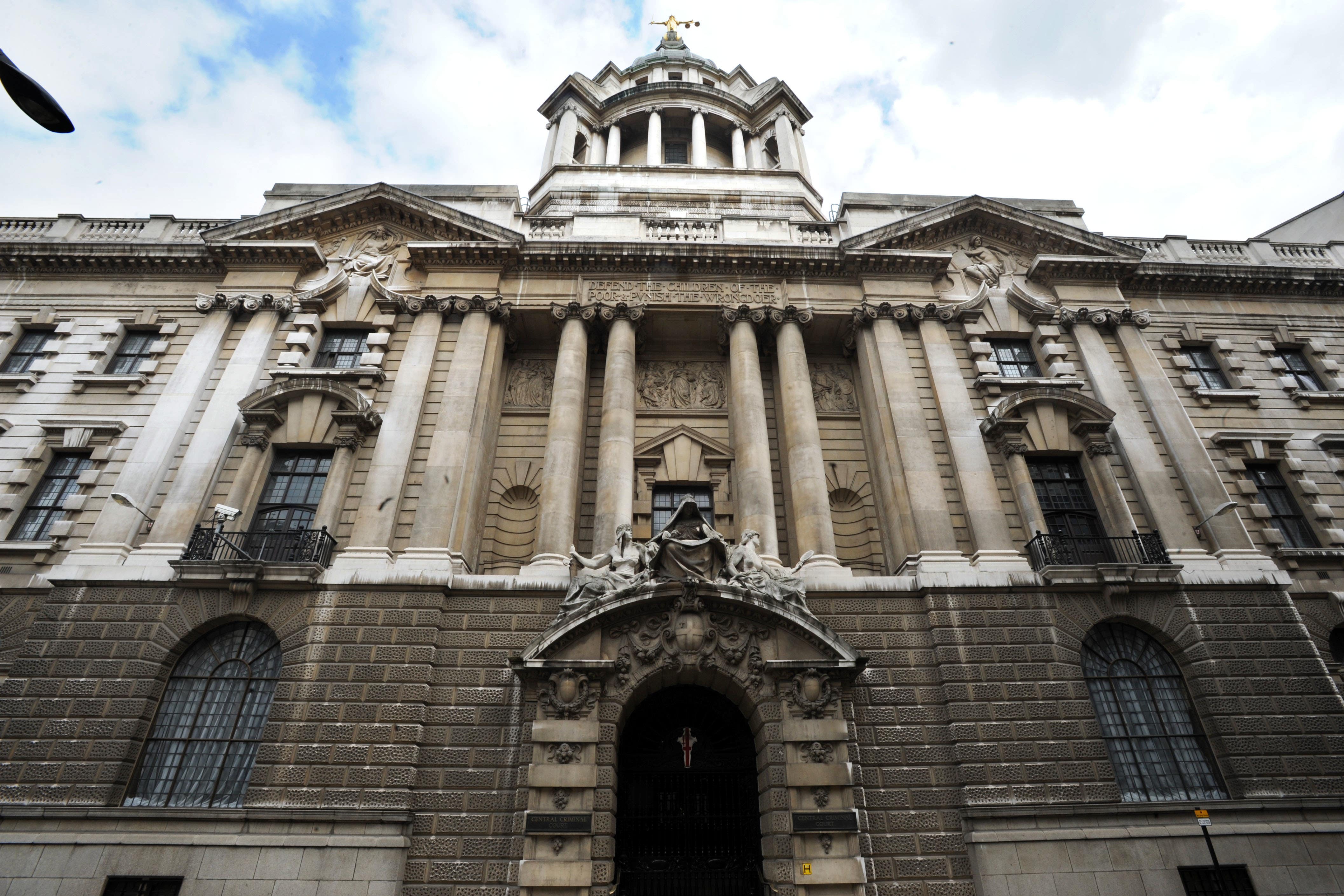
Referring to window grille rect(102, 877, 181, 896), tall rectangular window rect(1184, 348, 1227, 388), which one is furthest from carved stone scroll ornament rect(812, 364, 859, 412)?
window grille rect(102, 877, 181, 896)

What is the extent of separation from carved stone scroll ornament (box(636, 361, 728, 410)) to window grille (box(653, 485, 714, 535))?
268cm

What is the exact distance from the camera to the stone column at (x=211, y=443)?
16109mm

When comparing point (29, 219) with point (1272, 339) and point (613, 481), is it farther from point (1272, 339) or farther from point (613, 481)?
point (1272, 339)

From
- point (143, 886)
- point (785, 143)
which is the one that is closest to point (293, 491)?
point (143, 886)

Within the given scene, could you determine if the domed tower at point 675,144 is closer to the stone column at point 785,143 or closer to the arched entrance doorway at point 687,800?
the stone column at point 785,143

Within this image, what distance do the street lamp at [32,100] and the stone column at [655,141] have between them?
90.4ft

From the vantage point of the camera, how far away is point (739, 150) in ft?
115

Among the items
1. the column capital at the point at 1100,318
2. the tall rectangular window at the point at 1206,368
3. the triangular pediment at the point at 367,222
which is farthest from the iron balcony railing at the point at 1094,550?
the triangular pediment at the point at 367,222

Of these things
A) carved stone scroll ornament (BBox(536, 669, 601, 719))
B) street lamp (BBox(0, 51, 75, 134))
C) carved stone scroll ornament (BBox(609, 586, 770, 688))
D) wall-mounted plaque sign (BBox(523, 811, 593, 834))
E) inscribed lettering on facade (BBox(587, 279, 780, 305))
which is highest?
inscribed lettering on facade (BBox(587, 279, 780, 305))

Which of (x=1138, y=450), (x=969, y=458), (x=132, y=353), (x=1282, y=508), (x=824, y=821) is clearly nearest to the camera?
(x=824, y=821)

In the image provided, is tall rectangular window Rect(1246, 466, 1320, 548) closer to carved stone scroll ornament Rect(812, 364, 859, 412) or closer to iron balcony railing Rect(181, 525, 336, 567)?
carved stone scroll ornament Rect(812, 364, 859, 412)

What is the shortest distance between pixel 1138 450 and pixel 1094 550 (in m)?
3.40

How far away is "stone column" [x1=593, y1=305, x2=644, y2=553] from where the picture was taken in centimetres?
1698

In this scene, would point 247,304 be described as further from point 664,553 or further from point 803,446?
point 803,446
